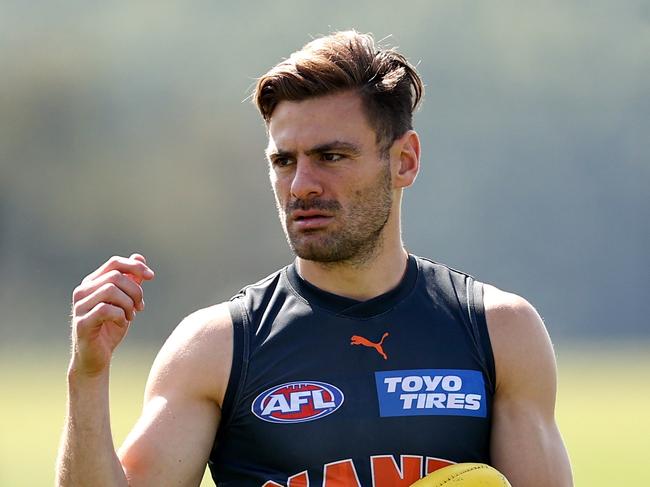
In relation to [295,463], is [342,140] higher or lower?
higher

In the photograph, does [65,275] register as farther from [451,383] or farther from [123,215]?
[451,383]

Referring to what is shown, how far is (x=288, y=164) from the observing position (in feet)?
12.0

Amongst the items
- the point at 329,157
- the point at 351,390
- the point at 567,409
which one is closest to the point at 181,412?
the point at 351,390

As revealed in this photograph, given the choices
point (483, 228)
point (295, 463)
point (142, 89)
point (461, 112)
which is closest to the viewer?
point (295, 463)

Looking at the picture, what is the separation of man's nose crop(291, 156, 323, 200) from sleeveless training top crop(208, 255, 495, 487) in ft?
1.07

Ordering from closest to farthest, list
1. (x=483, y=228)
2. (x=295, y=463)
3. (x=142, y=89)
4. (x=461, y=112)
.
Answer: (x=295, y=463) < (x=483, y=228) < (x=461, y=112) < (x=142, y=89)

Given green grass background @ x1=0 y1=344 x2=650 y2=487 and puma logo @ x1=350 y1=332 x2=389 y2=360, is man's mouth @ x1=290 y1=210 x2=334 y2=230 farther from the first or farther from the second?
green grass background @ x1=0 y1=344 x2=650 y2=487

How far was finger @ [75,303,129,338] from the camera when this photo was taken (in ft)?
9.92

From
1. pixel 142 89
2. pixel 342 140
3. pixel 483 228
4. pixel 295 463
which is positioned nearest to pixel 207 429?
pixel 295 463

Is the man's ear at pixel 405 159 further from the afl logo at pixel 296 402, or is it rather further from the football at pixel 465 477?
the football at pixel 465 477

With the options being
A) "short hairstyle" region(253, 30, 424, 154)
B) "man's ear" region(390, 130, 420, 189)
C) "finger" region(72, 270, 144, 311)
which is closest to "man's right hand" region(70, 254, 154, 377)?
"finger" region(72, 270, 144, 311)

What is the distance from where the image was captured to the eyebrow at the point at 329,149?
3.60m

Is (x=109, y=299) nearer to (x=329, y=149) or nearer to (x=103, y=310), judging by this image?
(x=103, y=310)

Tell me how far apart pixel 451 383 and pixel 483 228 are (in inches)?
991
